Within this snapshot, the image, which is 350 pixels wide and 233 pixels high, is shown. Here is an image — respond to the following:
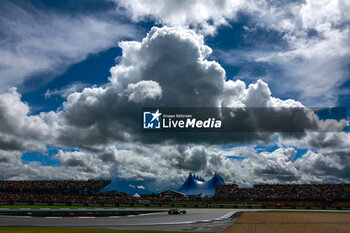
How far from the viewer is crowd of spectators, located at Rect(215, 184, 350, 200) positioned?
315ft

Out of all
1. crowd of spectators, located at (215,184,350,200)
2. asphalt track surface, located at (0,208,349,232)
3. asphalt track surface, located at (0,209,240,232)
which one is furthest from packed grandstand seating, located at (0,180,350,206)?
asphalt track surface, located at (0,209,240,232)

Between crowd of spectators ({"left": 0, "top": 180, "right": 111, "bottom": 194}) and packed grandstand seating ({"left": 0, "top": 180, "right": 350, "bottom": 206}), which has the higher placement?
crowd of spectators ({"left": 0, "top": 180, "right": 111, "bottom": 194})

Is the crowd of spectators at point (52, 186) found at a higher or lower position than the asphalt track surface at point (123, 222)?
higher

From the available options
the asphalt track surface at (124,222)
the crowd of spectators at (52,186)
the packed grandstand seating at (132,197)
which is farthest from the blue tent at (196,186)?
the asphalt track surface at (124,222)

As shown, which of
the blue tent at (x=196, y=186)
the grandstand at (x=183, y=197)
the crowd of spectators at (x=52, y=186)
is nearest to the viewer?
the grandstand at (x=183, y=197)

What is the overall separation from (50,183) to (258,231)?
106848 mm

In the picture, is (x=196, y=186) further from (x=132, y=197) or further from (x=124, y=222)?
(x=124, y=222)

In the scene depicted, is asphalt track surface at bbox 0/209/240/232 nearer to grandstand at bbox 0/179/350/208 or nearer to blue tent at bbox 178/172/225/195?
grandstand at bbox 0/179/350/208

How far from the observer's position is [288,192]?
341 feet

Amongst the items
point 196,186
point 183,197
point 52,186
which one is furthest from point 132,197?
point 196,186

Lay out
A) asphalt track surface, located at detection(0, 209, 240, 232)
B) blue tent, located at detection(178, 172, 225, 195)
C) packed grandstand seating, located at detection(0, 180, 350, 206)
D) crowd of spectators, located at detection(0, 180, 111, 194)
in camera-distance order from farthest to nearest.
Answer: blue tent, located at detection(178, 172, 225, 195) → crowd of spectators, located at detection(0, 180, 111, 194) → packed grandstand seating, located at detection(0, 180, 350, 206) → asphalt track surface, located at detection(0, 209, 240, 232)

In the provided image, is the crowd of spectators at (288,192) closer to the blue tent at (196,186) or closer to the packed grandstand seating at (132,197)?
the packed grandstand seating at (132,197)

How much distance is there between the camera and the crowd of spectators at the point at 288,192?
3782 inches

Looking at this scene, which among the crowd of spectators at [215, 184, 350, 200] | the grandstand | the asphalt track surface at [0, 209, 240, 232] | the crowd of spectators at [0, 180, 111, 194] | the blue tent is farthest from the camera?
the blue tent
